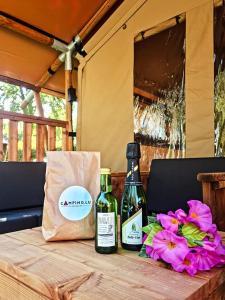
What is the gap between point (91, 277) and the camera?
597mm

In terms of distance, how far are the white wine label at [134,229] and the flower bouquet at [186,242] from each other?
0.05 metres

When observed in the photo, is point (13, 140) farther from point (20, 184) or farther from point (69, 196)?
point (69, 196)

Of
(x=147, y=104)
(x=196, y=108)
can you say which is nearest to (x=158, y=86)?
(x=147, y=104)

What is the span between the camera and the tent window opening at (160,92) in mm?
2332

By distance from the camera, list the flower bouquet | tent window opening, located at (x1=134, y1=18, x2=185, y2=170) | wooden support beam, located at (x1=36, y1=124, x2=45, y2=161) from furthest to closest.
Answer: wooden support beam, located at (x1=36, y1=124, x2=45, y2=161), tent window opening, located at (x1=134, y1=18, x2=185, y2=170), the flower bouquet

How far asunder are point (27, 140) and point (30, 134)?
68 millimetres

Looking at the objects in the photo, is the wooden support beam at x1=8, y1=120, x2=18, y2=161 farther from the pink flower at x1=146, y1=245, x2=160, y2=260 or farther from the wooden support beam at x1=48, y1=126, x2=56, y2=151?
the pink flower at x1=146, y1=245, x2=160, y2=260

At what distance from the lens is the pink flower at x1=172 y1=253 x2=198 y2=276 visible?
2.03 ft

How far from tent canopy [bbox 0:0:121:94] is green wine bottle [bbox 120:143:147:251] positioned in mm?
2397

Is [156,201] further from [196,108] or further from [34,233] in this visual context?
[34,233]

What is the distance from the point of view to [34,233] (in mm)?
997

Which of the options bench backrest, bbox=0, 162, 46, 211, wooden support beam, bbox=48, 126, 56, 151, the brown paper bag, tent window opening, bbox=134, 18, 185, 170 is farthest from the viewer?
wooden support beam, bbox=48, 126, 56, 151

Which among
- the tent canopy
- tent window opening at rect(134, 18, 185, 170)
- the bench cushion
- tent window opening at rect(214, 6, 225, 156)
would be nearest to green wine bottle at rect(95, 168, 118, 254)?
the bench cushion

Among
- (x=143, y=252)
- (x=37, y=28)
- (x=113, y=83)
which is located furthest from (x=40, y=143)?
(x=143, y=252)
